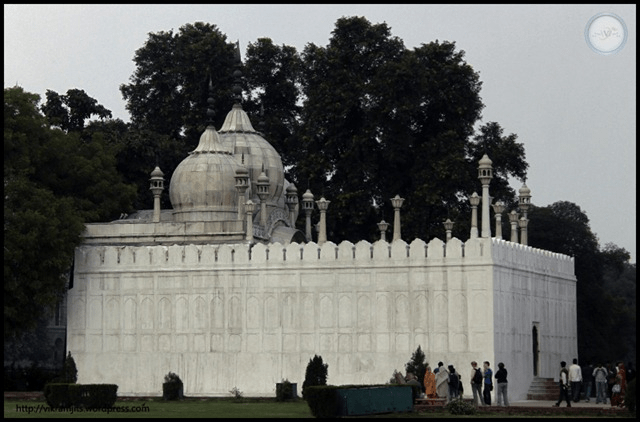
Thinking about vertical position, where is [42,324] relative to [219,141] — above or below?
below

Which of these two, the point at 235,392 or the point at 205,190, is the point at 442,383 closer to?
the point at 235,392

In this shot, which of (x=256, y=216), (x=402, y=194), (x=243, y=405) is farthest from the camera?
(x=402, y=194)

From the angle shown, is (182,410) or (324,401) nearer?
(324,401)

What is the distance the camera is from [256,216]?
47812 mm

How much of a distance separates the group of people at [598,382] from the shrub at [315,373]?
265 inches

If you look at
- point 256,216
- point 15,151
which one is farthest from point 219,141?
point 15,151

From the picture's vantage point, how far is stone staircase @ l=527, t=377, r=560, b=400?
40.9 meters

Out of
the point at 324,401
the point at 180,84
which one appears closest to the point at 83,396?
the point at 324,401

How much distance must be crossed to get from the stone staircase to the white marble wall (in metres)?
0.68

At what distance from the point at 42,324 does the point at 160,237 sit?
64.0 ft

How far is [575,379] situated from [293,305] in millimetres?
8680

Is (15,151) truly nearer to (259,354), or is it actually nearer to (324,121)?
(259,354)

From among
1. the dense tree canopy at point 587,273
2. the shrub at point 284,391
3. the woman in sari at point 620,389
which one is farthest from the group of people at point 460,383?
the dense tree canopy at point 587,273

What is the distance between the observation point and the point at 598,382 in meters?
39.2
